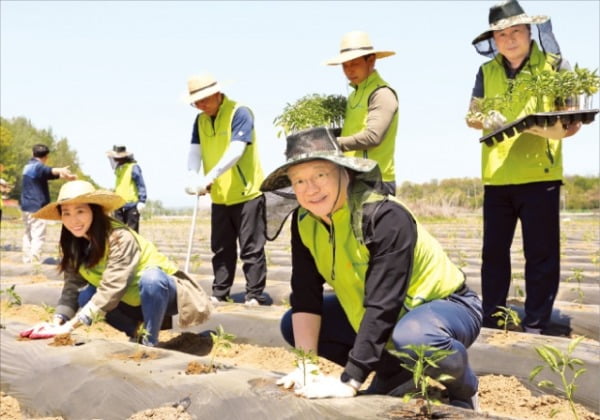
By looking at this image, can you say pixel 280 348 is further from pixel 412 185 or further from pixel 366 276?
pixel 412 185

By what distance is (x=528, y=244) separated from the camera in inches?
146

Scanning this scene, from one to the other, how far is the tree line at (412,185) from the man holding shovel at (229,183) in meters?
19.4

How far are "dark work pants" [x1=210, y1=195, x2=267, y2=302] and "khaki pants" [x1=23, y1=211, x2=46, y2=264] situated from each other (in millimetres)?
3805

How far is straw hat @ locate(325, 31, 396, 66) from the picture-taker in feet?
12.9

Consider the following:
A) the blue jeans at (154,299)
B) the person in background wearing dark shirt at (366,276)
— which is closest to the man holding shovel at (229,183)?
the blue jeans at (154,299)

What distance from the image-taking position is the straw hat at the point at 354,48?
12.9 feet

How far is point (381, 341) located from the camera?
7.70 feet

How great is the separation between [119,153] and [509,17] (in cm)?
611

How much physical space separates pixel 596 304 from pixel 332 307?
2.63m

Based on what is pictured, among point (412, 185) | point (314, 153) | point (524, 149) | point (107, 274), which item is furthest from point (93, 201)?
point (412, 185)

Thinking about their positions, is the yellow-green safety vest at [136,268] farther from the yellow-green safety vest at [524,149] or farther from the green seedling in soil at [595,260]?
the green seedling in soil at [595,260]

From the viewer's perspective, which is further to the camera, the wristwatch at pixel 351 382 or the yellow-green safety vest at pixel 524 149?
the yellow-green safety vest at pixel 524 149

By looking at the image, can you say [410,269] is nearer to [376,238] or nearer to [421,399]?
[376,238]

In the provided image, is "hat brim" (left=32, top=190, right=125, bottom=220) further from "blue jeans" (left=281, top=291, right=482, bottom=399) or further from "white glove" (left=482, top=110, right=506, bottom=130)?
"white glove" (left=482, top=110, right=506, bottom=130)
